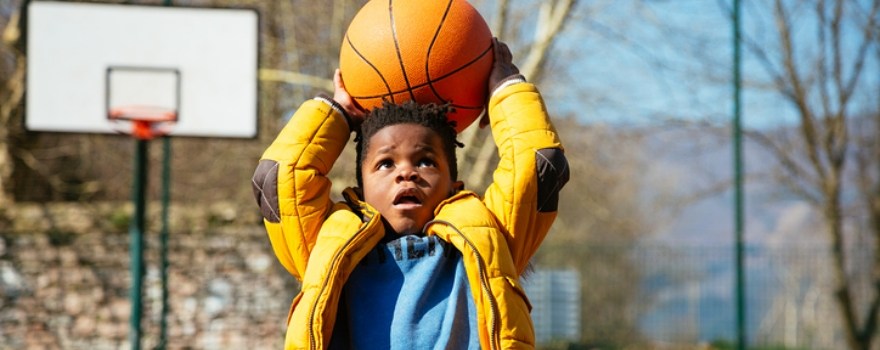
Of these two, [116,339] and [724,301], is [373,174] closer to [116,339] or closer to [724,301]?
[116,339]

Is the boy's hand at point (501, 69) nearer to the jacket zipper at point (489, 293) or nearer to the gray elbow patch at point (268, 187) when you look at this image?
the jacket zipper at point (489, 293)

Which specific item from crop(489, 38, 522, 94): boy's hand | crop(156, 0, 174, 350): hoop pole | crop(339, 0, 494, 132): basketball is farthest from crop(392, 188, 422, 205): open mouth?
crop(156, 0, 174, 350): hoop pole

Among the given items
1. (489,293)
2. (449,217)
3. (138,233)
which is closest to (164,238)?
(138,233)

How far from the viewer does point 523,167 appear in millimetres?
3109

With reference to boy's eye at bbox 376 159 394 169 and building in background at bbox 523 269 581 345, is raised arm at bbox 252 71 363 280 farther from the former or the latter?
building in background at bbox 523 269 581 345

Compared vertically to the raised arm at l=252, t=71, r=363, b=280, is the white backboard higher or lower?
higher

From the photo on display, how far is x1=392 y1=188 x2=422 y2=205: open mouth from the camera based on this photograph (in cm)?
306

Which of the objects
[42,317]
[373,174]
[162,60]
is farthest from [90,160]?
[373,174]

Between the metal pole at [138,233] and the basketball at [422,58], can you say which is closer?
the basketball at [422,58]

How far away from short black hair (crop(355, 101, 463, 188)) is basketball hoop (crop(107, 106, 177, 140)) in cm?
570

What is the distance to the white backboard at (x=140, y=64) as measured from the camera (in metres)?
8.87

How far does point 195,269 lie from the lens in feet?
36.5

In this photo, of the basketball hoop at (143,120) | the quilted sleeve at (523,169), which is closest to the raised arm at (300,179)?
the quilted sleeve at (523,169)

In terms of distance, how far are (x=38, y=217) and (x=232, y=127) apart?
349 centimetres
